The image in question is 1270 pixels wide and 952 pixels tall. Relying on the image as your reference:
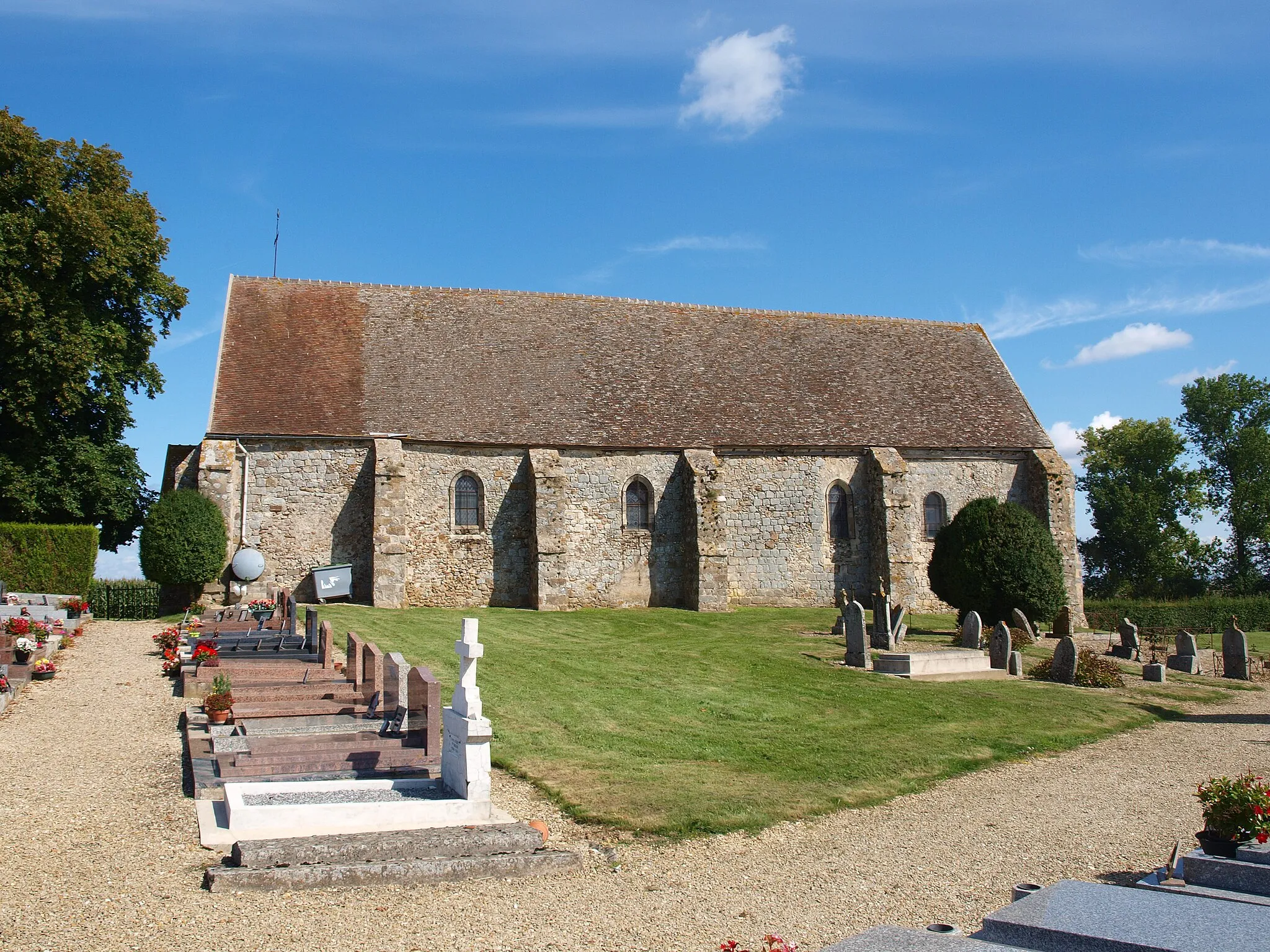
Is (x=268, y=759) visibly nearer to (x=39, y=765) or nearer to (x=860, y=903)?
(x=39, y=765)

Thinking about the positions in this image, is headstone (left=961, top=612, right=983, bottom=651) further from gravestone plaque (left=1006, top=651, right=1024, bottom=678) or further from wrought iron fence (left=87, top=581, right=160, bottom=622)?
wrought iron fence (left=87, top=581, right=160, bottom=622)

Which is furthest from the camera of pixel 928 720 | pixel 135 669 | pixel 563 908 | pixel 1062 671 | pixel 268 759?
pixel 1062 671

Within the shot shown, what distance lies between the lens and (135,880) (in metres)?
7.17

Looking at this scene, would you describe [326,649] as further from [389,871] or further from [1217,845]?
[1217,845]

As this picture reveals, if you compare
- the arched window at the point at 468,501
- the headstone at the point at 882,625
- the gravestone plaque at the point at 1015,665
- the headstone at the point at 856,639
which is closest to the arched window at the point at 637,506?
the arched window at the point at 468,501

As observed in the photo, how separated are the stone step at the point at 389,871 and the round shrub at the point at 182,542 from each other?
55.9 feet

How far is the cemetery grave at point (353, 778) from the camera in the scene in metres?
7.46

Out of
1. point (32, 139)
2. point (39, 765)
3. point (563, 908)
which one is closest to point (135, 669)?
point (39, 765)

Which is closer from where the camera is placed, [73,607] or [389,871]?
[389,871]

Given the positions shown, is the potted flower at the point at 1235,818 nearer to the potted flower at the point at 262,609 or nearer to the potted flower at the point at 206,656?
the potted flower at the point at 206,656

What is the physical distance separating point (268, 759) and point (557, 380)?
19508 mm

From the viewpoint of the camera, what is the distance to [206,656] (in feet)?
47.9

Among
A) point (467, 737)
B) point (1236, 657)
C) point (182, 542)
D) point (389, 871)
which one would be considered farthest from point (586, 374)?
point (389, 871)

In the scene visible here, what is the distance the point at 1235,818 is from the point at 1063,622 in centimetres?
1885
